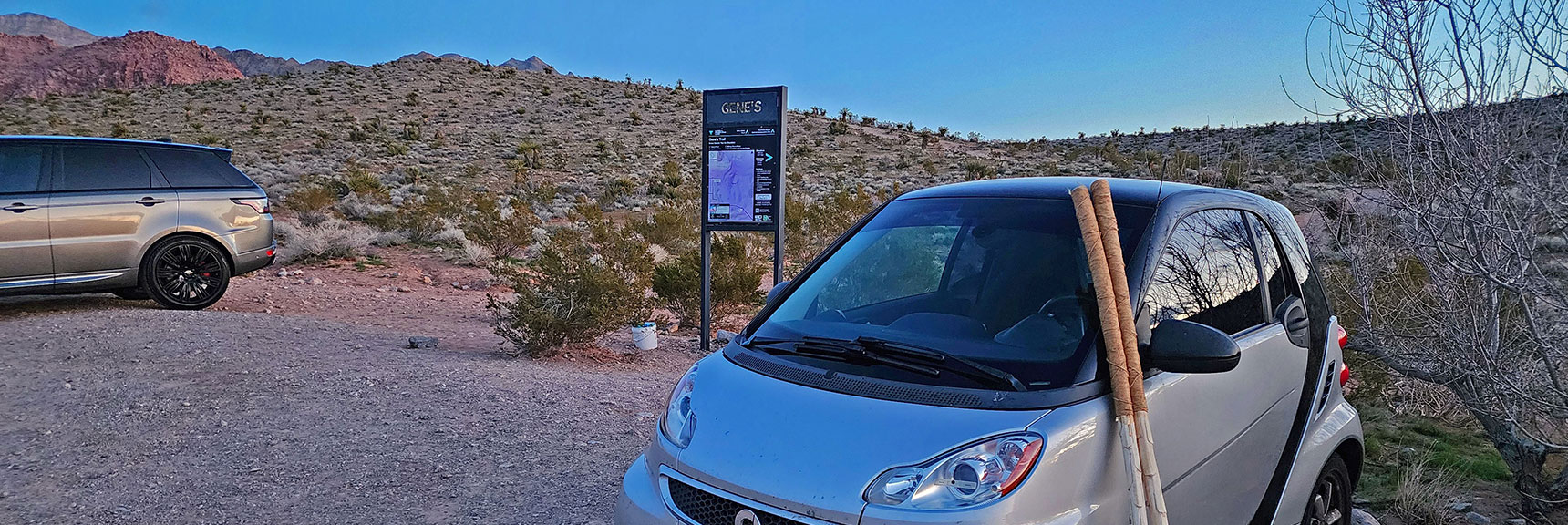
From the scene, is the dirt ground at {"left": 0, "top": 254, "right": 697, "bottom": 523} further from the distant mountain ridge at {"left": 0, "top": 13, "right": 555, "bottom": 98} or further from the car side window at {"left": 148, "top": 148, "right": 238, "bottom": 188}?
the distant mountain ridge at {"left": 0, "top": 13, "right": 555, "bottom": 98}

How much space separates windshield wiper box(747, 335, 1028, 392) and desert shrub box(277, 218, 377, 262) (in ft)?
42.7

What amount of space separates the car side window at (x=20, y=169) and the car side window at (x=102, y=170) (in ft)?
0.56

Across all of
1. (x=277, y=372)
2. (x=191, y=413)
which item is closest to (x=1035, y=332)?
(x=191, y=413)

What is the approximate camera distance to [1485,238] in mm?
4188

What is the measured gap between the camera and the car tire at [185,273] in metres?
8.71

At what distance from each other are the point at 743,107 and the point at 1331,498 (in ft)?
18.7

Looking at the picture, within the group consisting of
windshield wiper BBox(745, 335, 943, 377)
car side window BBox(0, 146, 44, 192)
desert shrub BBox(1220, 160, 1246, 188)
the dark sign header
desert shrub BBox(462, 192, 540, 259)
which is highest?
the dark sign header

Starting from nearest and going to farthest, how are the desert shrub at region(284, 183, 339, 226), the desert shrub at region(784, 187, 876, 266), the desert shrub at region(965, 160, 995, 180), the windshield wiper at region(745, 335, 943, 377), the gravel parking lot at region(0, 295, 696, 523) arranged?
the windshield wiper at region(745, 335, 943, 377), the gravel parking lot at region(0, 295, 696, 523), the desert shrub at region(784, 187, 876, 266), the desert shrub at region(284, 183, 339, 226), the desert shrub at region(965, 160, 995, 180)

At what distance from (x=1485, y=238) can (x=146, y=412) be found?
741cm

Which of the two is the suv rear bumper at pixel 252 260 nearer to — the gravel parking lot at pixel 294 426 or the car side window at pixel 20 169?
the gravel parking lot at pixel 294 426

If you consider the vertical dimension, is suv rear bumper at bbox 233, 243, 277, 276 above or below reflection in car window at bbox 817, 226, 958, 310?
below

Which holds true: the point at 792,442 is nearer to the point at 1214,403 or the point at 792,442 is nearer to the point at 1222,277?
the point at 1214,403

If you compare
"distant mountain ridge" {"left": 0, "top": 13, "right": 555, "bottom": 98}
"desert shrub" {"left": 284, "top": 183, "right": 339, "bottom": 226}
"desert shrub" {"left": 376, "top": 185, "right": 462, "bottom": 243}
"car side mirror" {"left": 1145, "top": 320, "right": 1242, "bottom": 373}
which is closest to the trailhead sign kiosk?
"car side mirror" {"left": 1145, "top": 320, "right": 1242, "bottom": 373}

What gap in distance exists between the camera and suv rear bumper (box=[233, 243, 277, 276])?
9.23 m
